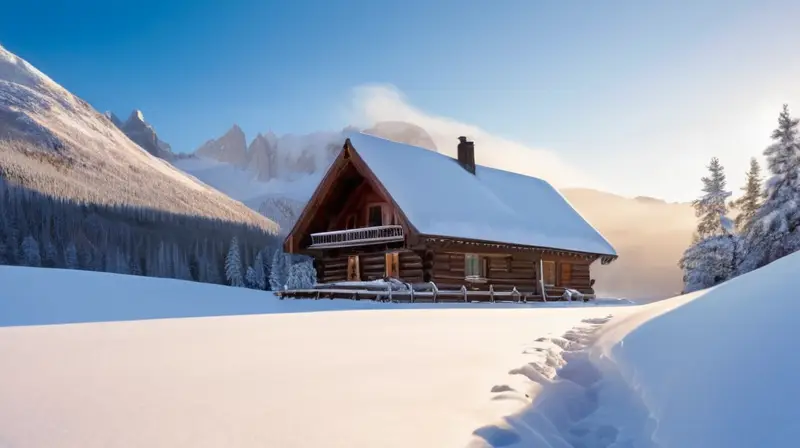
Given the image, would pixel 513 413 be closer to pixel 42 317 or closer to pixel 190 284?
pixel 42 317

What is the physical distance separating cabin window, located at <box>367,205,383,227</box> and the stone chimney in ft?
21.4

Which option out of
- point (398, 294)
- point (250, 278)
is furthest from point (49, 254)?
point (398, 294)

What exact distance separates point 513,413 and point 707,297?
375 cm

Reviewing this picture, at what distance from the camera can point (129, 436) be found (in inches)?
87.7

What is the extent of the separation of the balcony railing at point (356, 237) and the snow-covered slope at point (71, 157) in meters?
77.8

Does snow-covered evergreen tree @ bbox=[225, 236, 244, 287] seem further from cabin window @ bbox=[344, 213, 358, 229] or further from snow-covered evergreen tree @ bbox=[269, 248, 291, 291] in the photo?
cabin window @ bbox=[344, 213, 358, 229]

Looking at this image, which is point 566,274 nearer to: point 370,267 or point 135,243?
point 370,267

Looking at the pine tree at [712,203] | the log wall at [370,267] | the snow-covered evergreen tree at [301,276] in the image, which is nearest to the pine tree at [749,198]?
the pine tree at [712,203]

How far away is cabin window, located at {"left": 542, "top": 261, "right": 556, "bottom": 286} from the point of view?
27.3 metres

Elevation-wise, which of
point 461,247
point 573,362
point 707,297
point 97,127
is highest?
point 97,127

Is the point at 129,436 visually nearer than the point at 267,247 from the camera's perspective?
Yes

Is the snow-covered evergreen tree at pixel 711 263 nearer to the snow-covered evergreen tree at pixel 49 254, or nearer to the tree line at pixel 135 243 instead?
the tree line at pixel 135 243

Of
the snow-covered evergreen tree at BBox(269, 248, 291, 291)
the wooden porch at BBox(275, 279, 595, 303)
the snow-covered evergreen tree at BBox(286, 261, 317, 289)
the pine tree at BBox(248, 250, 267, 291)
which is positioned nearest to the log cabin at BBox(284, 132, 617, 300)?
the wooden porch at BBox(275, 279, 595, 303)

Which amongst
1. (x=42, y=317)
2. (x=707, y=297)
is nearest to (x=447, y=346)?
(x=707, y=297)
